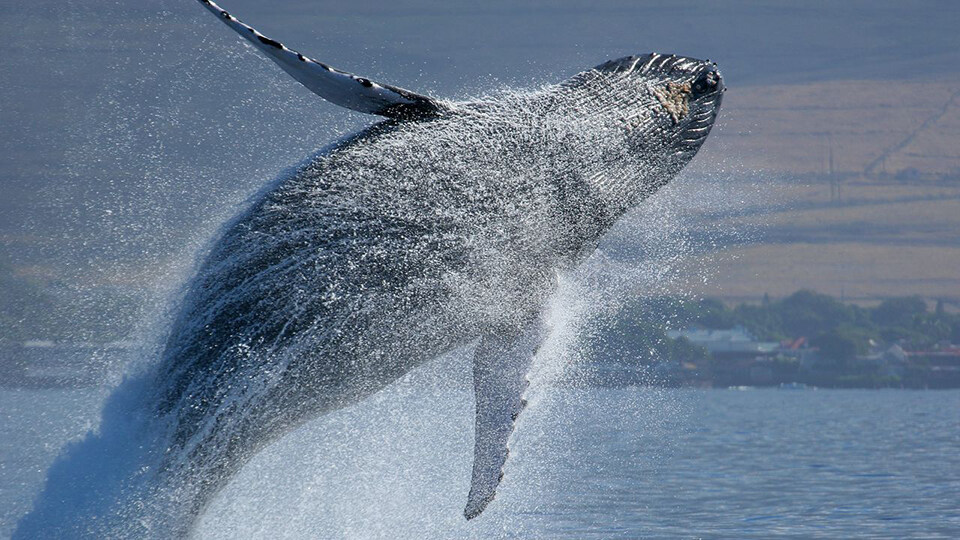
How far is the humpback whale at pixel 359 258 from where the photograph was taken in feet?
24.1

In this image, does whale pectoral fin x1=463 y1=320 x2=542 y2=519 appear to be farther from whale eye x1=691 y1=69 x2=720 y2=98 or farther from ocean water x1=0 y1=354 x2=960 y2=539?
whale eye x1=691 y1=69 x2=720 y2=98

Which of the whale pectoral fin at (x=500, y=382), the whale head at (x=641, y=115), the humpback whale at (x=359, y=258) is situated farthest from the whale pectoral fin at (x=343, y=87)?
the whale pectoral fin at (x=500, y=382)

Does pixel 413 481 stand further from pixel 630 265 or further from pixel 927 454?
pixel 927 454

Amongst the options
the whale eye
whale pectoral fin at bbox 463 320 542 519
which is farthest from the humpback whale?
the whale eye

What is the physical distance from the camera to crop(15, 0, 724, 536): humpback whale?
7.34 meters

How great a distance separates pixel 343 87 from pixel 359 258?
1.12m

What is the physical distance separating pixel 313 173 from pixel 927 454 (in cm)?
2241

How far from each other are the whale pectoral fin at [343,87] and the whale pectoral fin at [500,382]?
198cm

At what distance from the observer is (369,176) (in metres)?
7.46

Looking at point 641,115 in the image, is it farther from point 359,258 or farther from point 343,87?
point 359,258

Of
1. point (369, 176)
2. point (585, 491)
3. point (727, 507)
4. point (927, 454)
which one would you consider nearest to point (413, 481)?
point (585, 491)

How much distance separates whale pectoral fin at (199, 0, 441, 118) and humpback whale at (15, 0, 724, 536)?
11 millimetres

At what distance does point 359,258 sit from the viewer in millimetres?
7422

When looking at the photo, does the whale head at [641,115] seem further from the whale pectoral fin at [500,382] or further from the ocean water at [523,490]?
the ocean water at [523,490]
